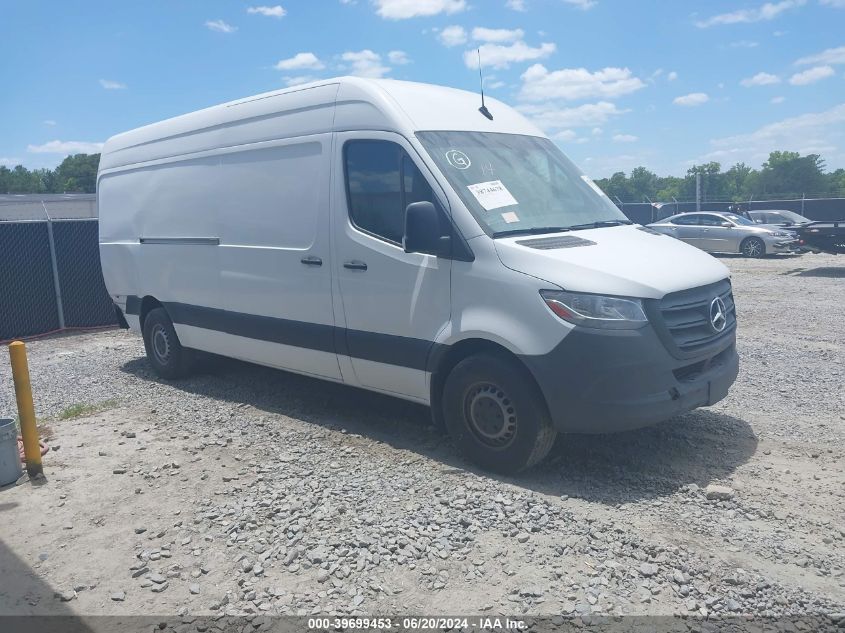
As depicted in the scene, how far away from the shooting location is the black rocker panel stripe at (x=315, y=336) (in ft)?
18.0

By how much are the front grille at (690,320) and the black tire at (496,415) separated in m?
0.94

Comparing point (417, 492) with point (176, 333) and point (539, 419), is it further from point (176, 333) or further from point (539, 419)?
point (176, 333)

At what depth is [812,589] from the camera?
3.58 meters

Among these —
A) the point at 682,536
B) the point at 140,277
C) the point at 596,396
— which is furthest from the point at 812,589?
the point at 140,277

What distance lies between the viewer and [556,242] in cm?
504

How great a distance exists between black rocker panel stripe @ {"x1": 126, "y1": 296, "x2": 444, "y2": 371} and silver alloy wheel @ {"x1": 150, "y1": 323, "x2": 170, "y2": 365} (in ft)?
1.34

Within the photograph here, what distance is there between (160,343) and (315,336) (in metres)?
3.10

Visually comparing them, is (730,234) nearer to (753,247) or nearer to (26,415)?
(753,247)

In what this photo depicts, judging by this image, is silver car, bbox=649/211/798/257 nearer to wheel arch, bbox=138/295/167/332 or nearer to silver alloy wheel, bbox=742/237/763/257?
silver alloy wheel, bbox=742/237/763/257

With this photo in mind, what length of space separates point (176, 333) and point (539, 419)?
489 centimetres

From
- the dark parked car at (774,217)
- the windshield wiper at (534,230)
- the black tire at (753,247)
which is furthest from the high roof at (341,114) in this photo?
the dark parked car at (774,217)

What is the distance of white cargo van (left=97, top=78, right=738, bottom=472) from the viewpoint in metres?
4.64

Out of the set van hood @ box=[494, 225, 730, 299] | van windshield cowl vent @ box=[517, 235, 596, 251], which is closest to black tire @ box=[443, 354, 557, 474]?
van hood @ box=[494, 225, 730, 299]

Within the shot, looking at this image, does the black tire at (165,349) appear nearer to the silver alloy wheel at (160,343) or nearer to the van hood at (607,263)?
the silver alloy wheel at (160,343)
